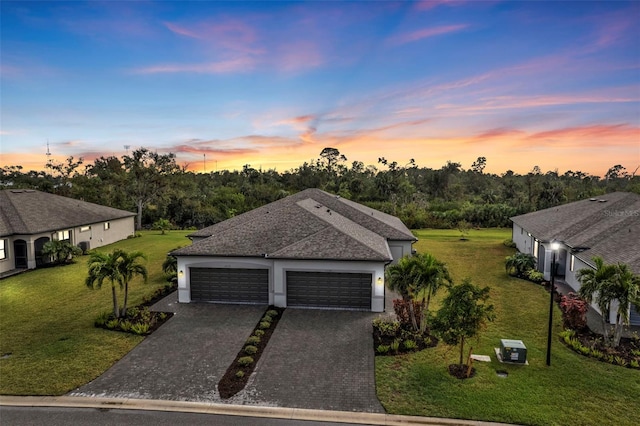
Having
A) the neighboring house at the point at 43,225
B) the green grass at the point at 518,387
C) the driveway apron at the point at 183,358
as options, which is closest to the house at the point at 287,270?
the driveway apron at the point at 183,358

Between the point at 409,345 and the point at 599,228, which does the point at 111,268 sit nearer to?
the point at 409,345

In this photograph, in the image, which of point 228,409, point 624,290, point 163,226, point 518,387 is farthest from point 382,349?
point 163,226

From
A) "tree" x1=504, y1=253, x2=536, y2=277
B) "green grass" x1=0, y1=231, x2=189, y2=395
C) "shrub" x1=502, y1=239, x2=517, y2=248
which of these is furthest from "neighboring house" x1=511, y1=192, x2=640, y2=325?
"green grass" x1=0, y1=231, x2=189, y2=395

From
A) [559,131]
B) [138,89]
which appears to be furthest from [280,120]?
[559,131]

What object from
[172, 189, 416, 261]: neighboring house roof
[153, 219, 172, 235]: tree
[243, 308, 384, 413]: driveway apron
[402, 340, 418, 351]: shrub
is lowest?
[243, 308, 384, 413]: driveway apron

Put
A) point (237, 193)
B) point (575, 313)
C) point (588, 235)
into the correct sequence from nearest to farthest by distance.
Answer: point (575, 313) < point (588, 235) < point (237, 193)

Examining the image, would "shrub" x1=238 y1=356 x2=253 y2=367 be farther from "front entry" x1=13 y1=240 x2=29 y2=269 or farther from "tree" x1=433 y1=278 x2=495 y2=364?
"front entry" x1=13 y1=240 x2=29 y2=269
